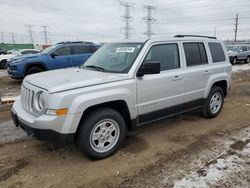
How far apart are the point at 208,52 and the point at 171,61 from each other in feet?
4.21

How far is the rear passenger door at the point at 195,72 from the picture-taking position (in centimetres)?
504

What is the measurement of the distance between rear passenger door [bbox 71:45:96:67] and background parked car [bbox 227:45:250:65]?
13.8 metres

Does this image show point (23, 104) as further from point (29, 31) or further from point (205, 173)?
point (29, 31)

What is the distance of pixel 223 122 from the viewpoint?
571cm

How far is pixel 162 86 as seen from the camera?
14.7 ft

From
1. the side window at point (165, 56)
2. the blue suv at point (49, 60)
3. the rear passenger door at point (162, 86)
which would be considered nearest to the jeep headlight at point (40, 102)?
the rear passenger door at point (162, 86)

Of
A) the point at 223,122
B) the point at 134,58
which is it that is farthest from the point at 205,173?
the point at 223,122

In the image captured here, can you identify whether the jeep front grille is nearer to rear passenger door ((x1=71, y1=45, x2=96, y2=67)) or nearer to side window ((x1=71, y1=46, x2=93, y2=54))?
rear passenger door ((x1=71, y1=45, x2=96, y2=67))

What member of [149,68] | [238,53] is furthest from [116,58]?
[238,53]

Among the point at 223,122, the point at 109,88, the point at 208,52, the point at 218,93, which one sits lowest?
the point at 223,122

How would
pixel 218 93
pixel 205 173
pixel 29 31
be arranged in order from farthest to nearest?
pixel 29 31 → pixel 218 93 → pixel 205 173

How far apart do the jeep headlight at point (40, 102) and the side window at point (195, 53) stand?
290 cm

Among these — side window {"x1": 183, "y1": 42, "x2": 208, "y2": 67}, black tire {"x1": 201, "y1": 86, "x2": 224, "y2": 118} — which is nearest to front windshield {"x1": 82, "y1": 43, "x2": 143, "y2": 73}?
side window {"x1": 183, "y1": 42, "x2": 208, "y2": 67}

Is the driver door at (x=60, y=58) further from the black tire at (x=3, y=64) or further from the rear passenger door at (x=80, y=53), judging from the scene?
the black tire at (x=3, y=64)
